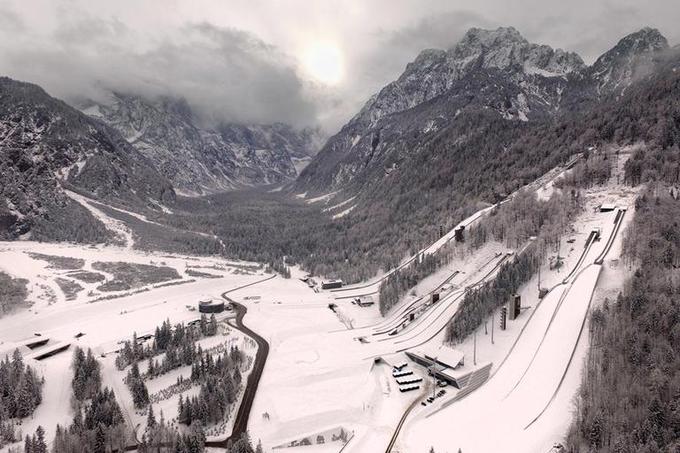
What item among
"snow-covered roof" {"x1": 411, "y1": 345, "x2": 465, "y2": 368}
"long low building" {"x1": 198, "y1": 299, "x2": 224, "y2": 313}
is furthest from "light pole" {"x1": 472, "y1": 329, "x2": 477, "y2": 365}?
"long low building" {"x1": 198, "y1": 299, "x2": 224, "y2": 313}

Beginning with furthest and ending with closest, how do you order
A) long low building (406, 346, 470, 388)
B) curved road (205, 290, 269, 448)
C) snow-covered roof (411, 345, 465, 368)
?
snow-covered roof (411, 345, 465, 368), long low building (406, 346, 470, 388), curved road (205, 290, 269, 448)

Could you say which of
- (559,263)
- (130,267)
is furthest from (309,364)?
(130,267)

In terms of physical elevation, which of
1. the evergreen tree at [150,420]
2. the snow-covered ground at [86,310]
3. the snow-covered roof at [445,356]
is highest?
the snow-covered roof at [445,356]

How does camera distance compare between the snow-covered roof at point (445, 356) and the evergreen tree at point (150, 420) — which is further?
the snow-covered roof at point (445, 356)

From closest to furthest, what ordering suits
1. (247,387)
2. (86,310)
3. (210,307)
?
(247,387), (86,310), (210,307)

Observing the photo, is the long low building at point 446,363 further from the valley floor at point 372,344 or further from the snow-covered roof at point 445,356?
the valley floor at point 372,344

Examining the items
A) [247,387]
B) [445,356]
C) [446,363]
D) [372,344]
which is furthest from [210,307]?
[446,363]

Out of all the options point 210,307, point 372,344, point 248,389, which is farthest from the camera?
point 210,307

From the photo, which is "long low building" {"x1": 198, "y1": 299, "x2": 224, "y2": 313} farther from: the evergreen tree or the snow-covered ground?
the evergreen tree

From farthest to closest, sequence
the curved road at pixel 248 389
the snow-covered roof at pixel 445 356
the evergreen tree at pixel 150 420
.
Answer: the snow-covered roof at pixel 445 356
the evergreen tree at pixel 150 420
the curved road at pixel 248 389

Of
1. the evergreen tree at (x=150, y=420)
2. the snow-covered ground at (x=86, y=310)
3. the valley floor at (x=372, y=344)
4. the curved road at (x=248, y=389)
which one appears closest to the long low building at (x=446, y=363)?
the valley floor at (x=372, y=344)

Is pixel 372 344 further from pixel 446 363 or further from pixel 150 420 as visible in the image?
pixel 150 420
